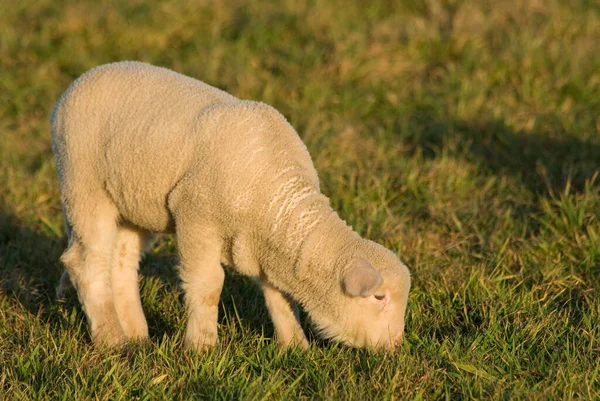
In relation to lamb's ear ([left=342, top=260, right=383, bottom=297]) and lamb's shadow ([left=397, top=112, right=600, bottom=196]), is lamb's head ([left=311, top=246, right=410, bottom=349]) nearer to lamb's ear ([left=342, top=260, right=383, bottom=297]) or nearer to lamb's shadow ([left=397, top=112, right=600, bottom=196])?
lamb's ear ([left=342, top=260, right=383, bottom=297])

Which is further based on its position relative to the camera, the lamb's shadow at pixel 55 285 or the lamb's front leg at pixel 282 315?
the lamb's shadow at pixel 55 285

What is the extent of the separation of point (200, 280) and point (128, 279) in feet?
2.74

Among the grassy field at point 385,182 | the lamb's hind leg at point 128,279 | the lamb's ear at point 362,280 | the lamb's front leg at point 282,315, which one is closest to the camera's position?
the lamb's ear at point 362,280

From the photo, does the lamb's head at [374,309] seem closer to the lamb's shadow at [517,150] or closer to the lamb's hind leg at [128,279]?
the lamb's hind leg at [128,279]

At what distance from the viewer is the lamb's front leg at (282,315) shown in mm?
4801

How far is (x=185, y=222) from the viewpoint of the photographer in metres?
4.48

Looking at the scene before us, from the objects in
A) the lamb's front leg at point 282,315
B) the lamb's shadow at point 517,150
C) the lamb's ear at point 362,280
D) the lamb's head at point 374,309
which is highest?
the lamb's ear at point 362,280

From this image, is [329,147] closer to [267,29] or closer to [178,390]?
[267,29]

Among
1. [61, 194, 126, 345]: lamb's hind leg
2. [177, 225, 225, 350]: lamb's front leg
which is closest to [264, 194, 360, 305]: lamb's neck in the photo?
[177, 225, 225, 350]: lamb's front leg

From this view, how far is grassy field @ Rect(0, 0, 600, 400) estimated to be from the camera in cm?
432

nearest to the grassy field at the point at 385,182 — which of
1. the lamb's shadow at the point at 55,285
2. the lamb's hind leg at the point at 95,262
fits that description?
the lamb's shadow at the point at 55,285

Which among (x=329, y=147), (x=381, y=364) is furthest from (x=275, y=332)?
(x=329, y=147)

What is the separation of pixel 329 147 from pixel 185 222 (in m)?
3.05

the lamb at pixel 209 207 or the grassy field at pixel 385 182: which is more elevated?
the lamb at pixel 209 207
